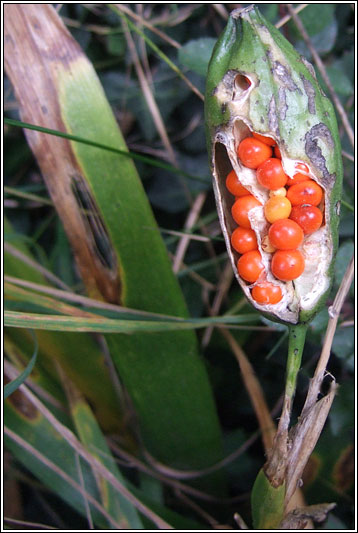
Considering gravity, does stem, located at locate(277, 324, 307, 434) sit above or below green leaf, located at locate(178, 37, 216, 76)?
below

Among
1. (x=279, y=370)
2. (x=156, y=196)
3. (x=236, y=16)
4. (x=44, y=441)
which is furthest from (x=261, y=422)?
(x=236, y=16)

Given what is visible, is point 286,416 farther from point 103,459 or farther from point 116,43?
point 116,43

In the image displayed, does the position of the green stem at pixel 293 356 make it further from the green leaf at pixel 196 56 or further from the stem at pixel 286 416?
the green leaf at pixel 196 56

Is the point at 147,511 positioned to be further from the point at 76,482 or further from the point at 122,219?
the point at 122,219

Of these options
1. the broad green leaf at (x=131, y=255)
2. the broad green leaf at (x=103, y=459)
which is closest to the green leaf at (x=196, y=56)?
the broad green leaf at (x=131, y=255)

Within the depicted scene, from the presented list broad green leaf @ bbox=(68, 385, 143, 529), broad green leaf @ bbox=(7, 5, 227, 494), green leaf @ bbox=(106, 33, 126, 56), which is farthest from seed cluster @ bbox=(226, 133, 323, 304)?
green leaf @ bbox=(106, 33, 126, 56)

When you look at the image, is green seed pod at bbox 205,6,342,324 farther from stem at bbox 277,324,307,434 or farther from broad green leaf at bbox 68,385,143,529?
broad green leaf at bbox 68,385,143,529
